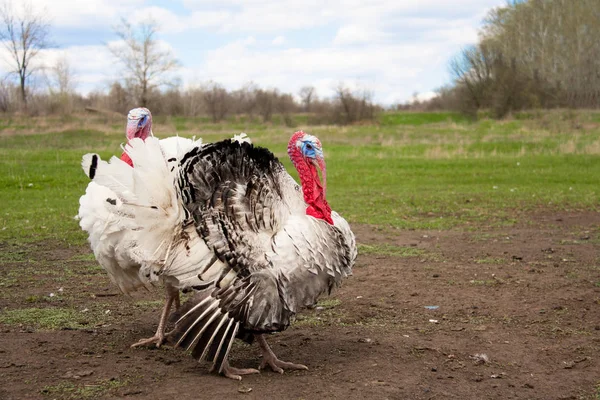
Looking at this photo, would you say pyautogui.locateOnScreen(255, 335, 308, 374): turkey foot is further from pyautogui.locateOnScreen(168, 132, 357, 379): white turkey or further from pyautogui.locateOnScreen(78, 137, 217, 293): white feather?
pyautogui.locateOnScreen(78, 137, 217, 293): white feather

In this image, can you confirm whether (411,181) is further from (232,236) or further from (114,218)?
(232,236)

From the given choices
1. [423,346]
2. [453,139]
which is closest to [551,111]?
[453,139]

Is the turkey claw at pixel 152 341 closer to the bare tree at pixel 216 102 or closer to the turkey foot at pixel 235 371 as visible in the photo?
the turkey foot at pixel 235 371

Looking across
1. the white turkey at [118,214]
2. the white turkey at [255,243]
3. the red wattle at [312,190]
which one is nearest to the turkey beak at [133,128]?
the white turkey at [118,214]

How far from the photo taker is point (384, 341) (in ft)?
19.7

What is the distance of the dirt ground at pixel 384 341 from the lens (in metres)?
4.89

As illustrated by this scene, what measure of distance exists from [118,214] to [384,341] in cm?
267

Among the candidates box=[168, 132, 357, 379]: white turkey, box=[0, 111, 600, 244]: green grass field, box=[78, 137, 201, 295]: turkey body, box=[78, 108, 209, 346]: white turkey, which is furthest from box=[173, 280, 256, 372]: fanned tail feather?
box=[0, 111, 600, 244]: green grass field

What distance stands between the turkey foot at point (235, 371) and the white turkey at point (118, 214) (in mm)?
976

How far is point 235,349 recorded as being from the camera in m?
6.03

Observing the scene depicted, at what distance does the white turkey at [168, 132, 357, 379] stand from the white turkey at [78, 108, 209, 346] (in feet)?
1.23

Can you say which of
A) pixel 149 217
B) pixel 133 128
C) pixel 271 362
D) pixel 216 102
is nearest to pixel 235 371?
pixel 271 362

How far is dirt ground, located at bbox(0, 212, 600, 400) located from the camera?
193 inches

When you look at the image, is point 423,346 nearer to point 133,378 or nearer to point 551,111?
point 133,378
